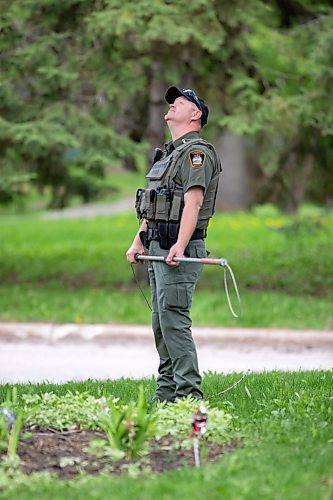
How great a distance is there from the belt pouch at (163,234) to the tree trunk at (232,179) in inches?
750

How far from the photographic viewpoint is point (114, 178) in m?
47.9

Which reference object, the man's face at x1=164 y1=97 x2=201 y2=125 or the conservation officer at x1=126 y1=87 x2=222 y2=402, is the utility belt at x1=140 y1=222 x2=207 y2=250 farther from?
the man's face at x1=164 y1=97 x2=201 y2=125

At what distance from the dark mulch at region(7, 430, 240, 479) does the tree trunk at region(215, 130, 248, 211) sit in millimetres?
19954

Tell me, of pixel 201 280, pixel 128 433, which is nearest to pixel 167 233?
pixel 128 433

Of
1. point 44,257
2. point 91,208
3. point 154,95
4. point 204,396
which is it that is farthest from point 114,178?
point 204,396

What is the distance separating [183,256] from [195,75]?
7028mm

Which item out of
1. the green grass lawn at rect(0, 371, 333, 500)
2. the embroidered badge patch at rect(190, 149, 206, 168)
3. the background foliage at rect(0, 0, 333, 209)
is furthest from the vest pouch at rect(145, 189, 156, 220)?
the background foliage at rect(0, 0, 333, 209)

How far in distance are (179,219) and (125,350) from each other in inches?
173

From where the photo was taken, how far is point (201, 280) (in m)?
13.8

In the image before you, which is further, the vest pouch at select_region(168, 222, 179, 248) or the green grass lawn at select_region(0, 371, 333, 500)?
the vest pouch at select_region(168, 222, 179, 248)

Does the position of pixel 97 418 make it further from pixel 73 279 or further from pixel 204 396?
pixel 73 279

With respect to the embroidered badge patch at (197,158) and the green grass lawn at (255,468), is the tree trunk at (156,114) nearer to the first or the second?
the green grass lawn at (255,468)

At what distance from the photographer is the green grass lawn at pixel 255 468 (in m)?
4.58

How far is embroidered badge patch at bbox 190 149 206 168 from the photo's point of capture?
6078mm
